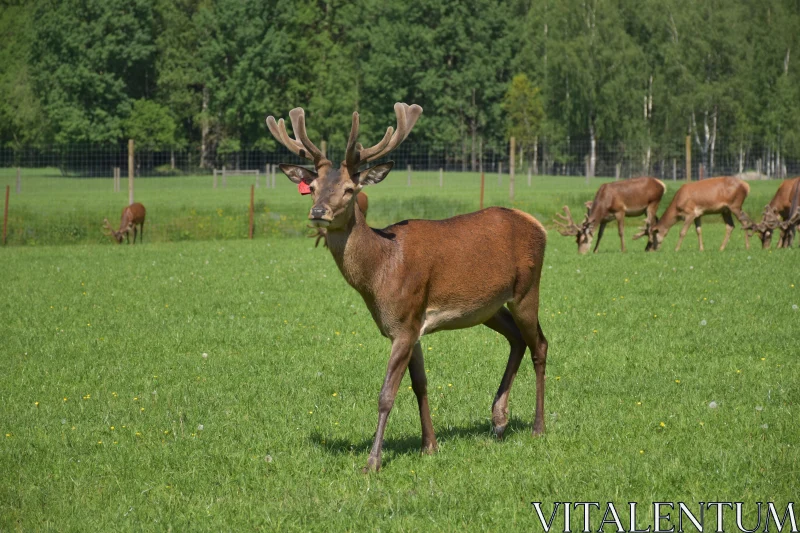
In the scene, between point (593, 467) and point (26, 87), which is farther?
point (26, 87)

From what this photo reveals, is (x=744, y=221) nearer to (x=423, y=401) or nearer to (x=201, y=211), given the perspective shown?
(x=201, y=211)

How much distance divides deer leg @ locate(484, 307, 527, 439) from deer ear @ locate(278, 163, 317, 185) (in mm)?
1743

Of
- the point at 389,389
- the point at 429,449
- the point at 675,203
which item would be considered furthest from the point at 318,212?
the point at 675,203

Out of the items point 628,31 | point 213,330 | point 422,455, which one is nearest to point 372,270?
point 422,455

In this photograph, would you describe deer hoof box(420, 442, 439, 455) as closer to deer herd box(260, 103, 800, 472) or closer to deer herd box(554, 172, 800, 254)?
deer herd box(260, 103, 800, 472)

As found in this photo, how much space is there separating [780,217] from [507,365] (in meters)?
17.0

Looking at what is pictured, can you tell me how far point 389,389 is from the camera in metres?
6.31

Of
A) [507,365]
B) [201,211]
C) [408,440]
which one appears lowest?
[408,440]

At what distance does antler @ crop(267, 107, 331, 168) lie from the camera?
260 inches

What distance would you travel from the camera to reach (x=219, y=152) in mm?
69625

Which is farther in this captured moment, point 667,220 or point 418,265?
point 667,220

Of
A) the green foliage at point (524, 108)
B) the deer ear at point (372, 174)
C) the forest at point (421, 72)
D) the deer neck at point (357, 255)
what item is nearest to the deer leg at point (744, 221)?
the deer ear at point (372, 174)

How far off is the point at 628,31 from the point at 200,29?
29.5 metres

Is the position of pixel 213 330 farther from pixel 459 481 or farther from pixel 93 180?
pixel 93 180
